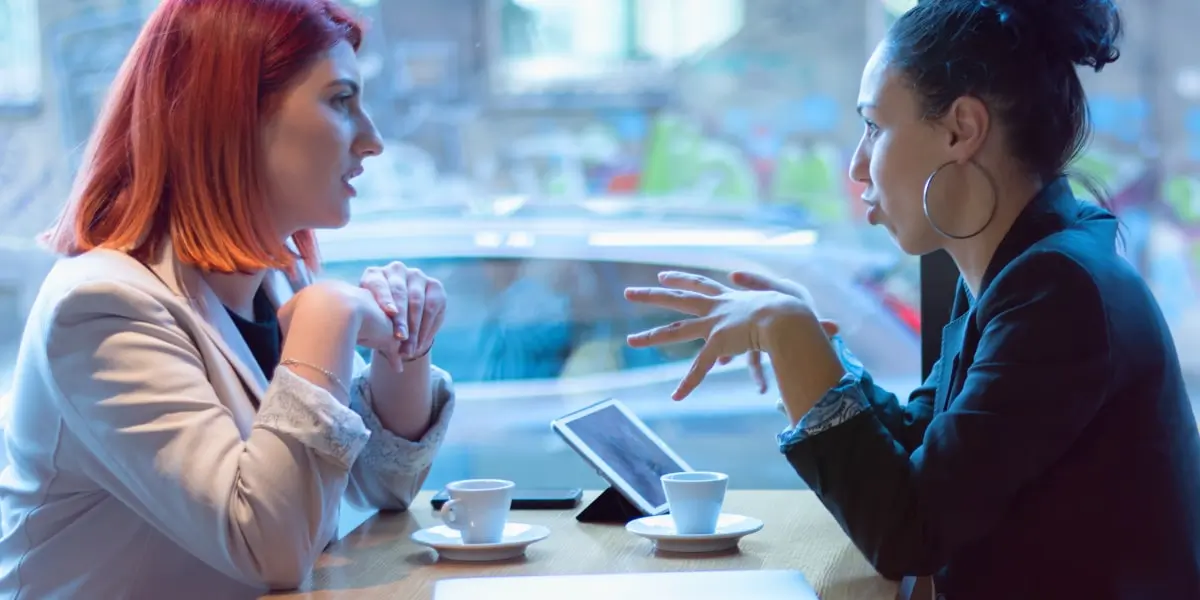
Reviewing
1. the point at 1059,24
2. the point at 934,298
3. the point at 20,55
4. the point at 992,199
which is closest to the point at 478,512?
the point at 992,199

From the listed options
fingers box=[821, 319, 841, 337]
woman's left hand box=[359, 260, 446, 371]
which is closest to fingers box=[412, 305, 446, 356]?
woman's left hand box=[359, 260, 446, 371]

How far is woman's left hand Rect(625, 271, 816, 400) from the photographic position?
1310 mm

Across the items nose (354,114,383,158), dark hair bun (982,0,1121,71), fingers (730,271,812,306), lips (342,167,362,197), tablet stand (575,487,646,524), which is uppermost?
dark hair bun (982,0,1121,71)

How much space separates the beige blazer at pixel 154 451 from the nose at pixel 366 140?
27cm

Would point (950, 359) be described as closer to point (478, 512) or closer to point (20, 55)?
point (478, 512)

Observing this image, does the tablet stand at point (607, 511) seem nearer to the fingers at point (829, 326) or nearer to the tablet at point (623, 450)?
the tablet at point (623, 450)

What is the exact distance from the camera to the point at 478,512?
1.44m

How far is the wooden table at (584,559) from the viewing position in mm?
1317

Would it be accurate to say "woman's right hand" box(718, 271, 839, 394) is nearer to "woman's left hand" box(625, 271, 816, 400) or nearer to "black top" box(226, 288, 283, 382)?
"woman's left hand" box(625, 271, 816, 400)

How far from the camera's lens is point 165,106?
149 cm

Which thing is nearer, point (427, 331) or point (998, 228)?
point (998, 228)

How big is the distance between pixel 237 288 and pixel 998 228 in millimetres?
939

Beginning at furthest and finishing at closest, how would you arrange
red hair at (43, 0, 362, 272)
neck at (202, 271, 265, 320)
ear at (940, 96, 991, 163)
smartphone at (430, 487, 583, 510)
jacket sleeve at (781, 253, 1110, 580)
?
1. smartphone at (430, 487, 583, 510)
2. neck at (202, 271, 265, 320)
3. red hair at (43, 0, 362, 272)
4. ear at (940, 96, 991, 163)
5. jacket sleeve at (781, 253, 1110, 580)

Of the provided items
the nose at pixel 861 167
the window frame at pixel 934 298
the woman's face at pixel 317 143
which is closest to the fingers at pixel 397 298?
the woman's face at pixel 317 143
